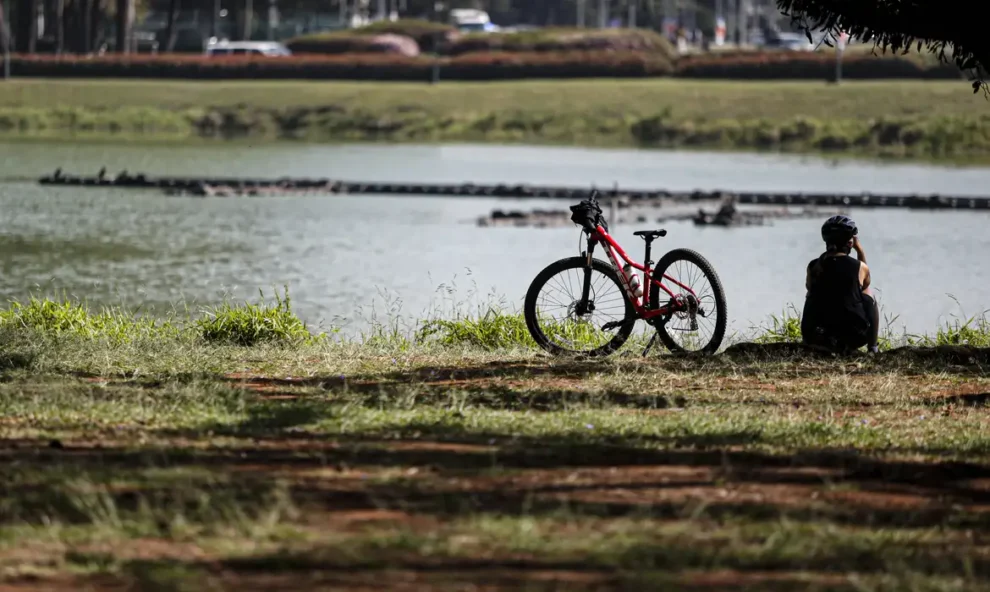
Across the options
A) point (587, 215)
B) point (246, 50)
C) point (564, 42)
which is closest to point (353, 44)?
point (246, 50)

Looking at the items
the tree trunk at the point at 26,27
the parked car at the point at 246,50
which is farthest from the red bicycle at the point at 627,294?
the tree trunk at the point at 26,27

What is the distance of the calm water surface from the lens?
23.8 meters

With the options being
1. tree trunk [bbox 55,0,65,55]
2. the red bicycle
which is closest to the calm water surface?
the red bicycle

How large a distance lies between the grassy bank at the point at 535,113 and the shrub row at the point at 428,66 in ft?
7.83

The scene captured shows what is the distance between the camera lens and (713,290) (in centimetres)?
1231

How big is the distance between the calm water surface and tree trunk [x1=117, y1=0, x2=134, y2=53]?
30086mm

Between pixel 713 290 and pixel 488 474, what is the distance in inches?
210

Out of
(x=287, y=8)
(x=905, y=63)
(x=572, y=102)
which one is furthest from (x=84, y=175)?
(x=287, y=8)

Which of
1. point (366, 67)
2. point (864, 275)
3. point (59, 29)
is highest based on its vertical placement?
point (59, 29)

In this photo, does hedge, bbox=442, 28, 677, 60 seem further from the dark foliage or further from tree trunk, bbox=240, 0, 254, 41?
the dark foliage

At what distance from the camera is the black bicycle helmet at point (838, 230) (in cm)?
1204

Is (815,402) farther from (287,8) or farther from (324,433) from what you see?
(287,8)

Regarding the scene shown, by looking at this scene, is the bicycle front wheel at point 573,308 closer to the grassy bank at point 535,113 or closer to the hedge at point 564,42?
the grassy bank at point 535,113

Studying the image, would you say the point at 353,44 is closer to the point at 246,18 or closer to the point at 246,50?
the point at 246,50
